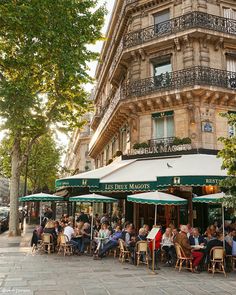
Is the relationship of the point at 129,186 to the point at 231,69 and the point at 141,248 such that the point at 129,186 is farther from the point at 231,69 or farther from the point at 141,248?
the point at 231,69

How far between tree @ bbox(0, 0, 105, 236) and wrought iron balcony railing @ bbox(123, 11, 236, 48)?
338 centimetres

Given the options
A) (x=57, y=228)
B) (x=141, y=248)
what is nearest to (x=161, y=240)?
(x=141, y=248)

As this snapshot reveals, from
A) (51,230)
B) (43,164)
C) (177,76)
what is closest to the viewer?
(51,230)

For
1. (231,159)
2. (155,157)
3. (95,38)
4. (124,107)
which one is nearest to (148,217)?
(155,157)

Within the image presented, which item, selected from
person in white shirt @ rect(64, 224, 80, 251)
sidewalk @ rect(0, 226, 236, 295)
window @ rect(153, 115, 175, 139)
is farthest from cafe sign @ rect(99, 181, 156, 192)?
window @ rect(153, 115, 175, 139)

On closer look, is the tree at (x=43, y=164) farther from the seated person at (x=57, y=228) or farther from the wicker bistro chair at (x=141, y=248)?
the wicker bistro chair at (x=141, y=248)

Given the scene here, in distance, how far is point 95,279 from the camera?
880cm

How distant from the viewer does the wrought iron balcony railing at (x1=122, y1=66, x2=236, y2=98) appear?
1650cm

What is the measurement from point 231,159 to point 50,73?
44.4ft

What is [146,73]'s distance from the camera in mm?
18672

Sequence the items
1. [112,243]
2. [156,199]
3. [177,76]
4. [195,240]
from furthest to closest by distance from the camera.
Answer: [177,76] → [112,243] → [195,240] → [156,199]

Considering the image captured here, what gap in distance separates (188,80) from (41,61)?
8463 mm

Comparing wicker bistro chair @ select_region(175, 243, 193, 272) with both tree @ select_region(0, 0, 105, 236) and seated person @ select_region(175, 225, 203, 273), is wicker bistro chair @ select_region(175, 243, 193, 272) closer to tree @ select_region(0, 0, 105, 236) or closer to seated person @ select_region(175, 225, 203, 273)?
seated person @ select_region(175, 225, 203, 273)

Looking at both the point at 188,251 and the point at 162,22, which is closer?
the point at 188,251
